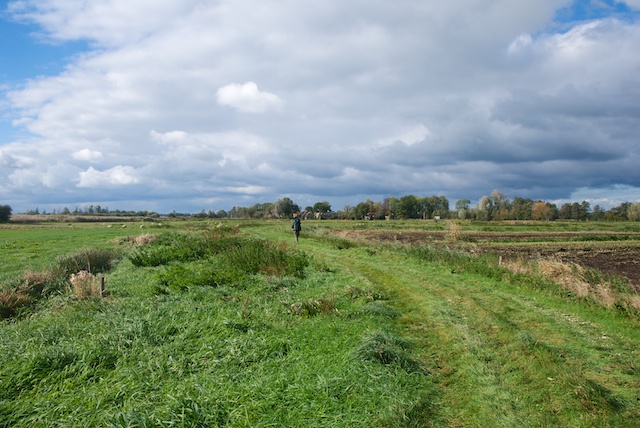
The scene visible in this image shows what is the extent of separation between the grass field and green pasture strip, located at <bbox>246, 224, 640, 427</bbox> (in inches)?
1.2

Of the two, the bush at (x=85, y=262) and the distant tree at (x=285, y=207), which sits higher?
the distant tree at (x=285, y=207)

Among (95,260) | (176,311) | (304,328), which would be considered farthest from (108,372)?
(95,260)

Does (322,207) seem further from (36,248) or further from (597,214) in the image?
(36,248)

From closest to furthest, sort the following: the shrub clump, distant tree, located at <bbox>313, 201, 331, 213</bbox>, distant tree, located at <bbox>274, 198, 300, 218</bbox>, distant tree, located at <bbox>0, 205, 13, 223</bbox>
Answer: the shrub clump, distant tree, located at <bbox>0, 205, 13, 223</bbox>, distant tree, located at <bbox>274, 198, 300, 218</bbox>, distant tree, located at <bbox>313, 201, 331, 213</bbox>

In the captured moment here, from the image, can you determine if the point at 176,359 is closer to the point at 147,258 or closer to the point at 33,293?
the point at 33,293

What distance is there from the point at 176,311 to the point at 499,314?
8008 mm

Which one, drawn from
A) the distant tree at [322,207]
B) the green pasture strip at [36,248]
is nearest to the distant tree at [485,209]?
the distant tree at [322,207]

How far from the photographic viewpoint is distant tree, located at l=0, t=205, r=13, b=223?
97575mm

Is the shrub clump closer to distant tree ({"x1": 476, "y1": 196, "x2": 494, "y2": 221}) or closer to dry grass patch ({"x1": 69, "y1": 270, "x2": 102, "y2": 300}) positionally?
dry grass patch ({"x1": 69, "y1": 270, "x2": 102, "y2": 300})

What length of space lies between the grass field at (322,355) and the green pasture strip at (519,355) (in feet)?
0.10

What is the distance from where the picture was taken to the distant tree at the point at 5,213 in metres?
97.6

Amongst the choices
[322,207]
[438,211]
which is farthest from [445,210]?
[322,207]

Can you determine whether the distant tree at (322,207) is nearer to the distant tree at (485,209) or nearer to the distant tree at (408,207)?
the distant tree at (408,207)

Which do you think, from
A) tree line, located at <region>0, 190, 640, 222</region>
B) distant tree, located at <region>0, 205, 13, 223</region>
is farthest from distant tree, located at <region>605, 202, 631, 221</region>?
distant tree, located at <region>0, 205, 13, 223</region>
